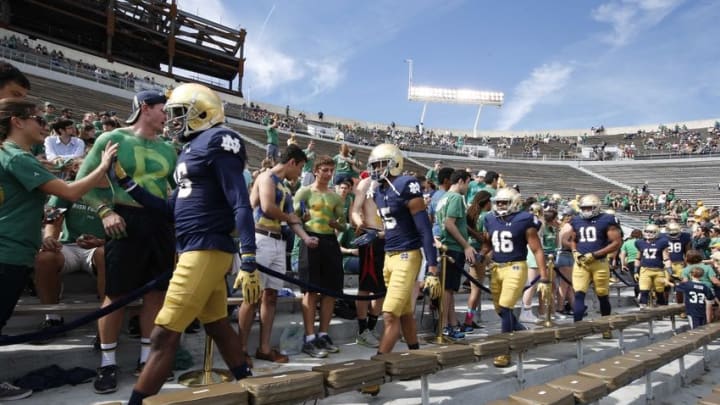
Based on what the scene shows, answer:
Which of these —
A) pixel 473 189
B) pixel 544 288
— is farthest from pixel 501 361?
pixel 473 189

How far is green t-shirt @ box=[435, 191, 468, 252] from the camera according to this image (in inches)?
212

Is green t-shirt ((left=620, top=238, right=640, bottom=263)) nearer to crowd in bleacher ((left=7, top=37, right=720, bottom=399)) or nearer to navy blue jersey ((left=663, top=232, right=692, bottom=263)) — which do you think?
crowd in bleacher ((left=7, top=37, right=720, bottom=399))

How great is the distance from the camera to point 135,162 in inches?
128

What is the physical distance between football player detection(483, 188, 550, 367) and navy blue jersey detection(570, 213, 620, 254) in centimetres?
187

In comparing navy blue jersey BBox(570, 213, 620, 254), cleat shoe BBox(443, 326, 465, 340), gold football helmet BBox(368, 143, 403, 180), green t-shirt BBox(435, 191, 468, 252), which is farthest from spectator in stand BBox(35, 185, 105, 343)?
navy blue jersey BBox(570, 213, 620, 254)

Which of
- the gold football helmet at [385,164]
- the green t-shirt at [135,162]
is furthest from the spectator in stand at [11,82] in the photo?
the gold football helmet at [385,164]

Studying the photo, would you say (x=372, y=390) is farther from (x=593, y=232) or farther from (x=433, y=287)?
(x=593, y=232)

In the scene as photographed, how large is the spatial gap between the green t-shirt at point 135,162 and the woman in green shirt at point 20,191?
→ 317 millimetres

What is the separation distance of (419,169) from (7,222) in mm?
29963

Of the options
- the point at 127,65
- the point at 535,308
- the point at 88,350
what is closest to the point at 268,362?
the point at 88,350

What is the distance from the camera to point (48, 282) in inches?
150

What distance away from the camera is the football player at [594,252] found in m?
6.49

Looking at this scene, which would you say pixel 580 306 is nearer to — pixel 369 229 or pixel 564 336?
pixel 564 336

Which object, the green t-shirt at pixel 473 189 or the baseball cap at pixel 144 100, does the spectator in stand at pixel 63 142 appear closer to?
the baseball cap at pixel 144 100
